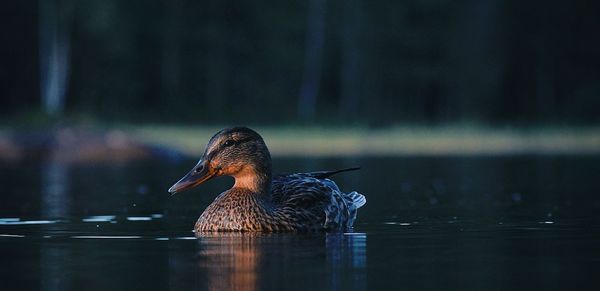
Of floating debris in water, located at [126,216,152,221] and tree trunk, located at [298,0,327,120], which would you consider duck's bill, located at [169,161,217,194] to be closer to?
floating debris in water, located at [126,216,152,221]

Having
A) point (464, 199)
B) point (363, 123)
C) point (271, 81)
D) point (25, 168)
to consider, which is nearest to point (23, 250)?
point (464, 199)

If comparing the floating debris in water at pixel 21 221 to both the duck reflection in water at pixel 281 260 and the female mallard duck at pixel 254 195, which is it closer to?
the female mallard duck at pixel 254 195

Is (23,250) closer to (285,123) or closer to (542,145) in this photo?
(542,145)

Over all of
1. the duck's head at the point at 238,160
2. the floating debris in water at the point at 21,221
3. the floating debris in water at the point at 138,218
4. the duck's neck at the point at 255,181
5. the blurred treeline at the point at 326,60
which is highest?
the blurred treeline at the point at 326,60

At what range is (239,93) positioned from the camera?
77062 mm

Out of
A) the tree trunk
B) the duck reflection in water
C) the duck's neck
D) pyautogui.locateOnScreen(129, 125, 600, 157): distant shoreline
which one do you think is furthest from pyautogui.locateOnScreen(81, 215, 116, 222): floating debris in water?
the tree trunk

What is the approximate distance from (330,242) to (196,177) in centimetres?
182

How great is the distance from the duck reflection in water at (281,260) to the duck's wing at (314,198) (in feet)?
1.42

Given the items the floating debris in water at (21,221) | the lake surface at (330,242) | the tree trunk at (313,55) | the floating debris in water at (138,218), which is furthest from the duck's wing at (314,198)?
the tree trunk at (313,55)

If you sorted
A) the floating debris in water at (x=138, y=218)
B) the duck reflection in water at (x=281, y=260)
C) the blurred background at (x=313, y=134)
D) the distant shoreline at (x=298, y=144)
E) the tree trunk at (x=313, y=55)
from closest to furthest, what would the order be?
the duck reflection in water at (x=281, y=260) → the blurred background at (x=313, y=134) → the floating debris in water at (x=138, y=218) → the distant shoreline at (x=298, y=144) → the tree trunk at (x=313, y=55)

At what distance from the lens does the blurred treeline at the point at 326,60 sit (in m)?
64.8

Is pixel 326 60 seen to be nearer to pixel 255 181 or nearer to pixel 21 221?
pixel 21 221

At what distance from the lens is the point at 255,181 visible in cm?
1250

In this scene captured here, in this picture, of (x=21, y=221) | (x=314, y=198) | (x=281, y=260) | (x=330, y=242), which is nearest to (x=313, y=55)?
(x=21, y=221)
